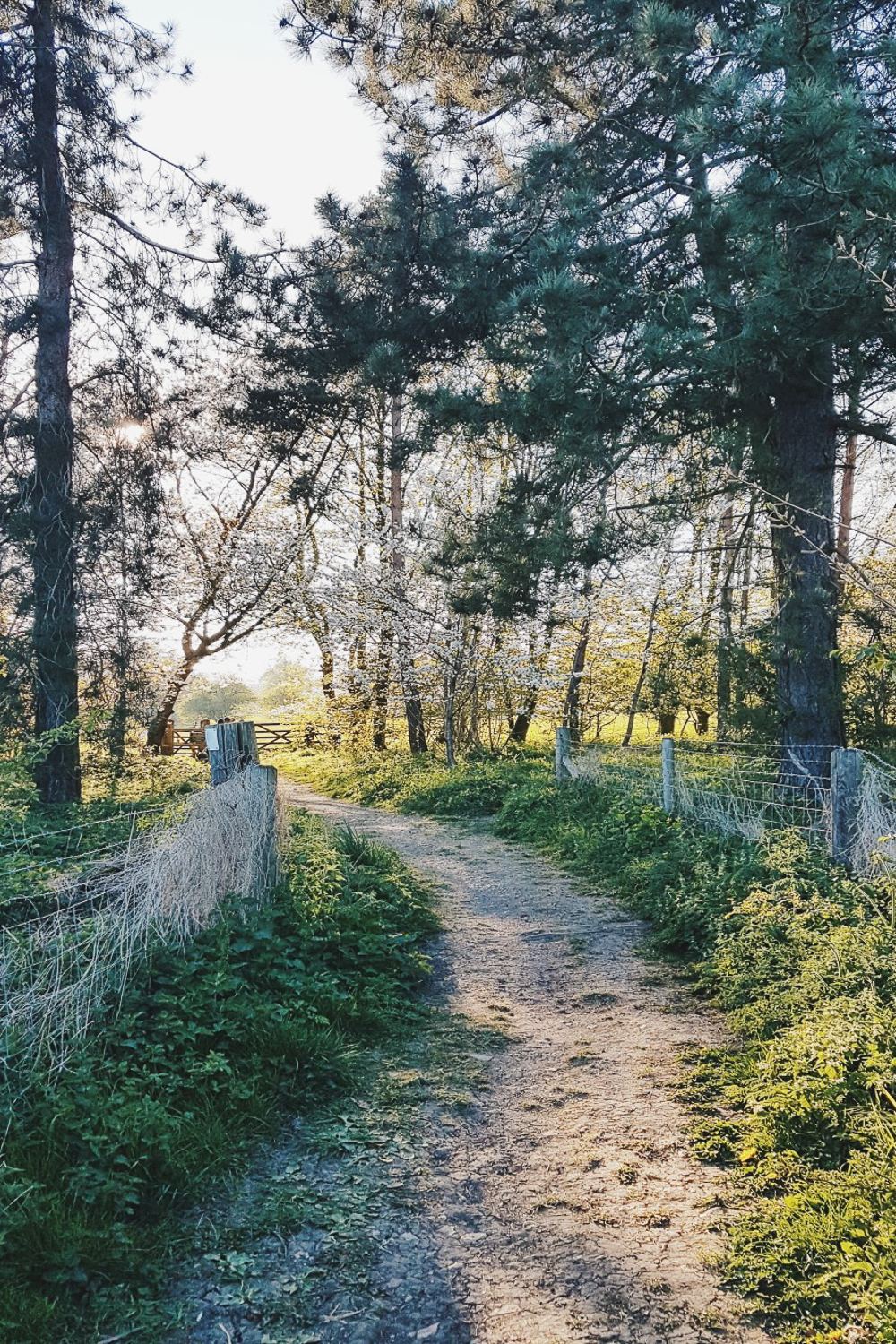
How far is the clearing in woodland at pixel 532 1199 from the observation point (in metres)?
2.53

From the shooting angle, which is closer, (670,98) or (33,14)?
(670,98)

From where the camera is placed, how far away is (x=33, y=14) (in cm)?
916

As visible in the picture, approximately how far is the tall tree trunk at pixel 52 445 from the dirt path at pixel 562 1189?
19.3 feet

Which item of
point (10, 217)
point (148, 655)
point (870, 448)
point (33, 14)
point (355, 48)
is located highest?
point (33, 14)

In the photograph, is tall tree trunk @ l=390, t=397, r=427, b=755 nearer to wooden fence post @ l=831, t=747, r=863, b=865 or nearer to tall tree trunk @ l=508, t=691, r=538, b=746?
tall tree trunk @ l=508, t=691, r=538, b=746

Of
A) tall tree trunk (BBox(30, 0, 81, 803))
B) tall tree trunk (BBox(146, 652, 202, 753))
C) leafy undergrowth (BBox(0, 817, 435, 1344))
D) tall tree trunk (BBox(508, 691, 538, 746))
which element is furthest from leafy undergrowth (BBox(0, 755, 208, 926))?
tall tree trunk (BBox(508, 691, 538, 746))

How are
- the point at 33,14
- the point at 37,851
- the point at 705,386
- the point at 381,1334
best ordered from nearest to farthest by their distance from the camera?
1. the point at 381,1334
2. the point at 37,851
3. the point at 705,386
4. the point at 33,14

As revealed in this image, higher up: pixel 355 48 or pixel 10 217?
pixel 355 48

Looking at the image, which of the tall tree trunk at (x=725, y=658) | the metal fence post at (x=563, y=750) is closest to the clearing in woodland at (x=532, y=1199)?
the tall tree trunk at (x=725, y=658)

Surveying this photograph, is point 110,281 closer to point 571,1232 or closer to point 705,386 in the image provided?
point 705,386

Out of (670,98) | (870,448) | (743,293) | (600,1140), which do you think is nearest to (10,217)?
(670,98)

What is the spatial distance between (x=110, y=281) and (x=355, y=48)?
379cm

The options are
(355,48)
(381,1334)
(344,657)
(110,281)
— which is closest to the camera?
(381,1334)

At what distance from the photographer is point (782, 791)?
7.82m
